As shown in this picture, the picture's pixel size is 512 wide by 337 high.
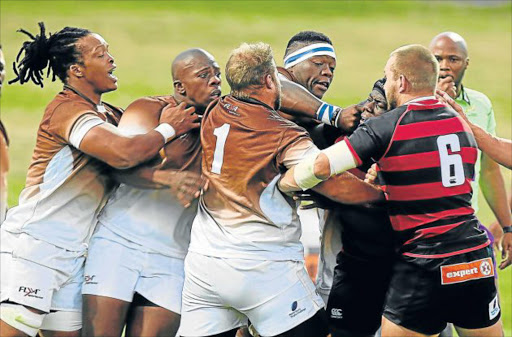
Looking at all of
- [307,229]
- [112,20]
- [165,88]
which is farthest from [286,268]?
[112,20]

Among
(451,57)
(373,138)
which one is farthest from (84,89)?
(451,57)

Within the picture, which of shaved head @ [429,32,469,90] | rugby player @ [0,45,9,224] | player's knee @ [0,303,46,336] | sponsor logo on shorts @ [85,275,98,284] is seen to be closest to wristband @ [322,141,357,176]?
sponsor logo on shorts @ [85,275,98,284]

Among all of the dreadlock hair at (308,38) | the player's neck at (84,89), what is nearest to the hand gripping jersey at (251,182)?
the player's neck at (84,89)

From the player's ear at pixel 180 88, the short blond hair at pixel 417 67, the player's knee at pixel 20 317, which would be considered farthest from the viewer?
the player's ear at pixel 180 88

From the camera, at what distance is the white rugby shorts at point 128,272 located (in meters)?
5.59

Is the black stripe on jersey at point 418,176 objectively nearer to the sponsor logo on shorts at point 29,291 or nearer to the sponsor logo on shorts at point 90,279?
the sponsor logo on shorts at point 90,279

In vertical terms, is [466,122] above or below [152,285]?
above

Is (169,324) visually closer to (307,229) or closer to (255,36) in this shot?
(307,229)

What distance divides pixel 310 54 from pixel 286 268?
74.8 inches

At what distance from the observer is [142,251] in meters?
5.69

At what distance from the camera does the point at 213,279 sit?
5195 millimetres

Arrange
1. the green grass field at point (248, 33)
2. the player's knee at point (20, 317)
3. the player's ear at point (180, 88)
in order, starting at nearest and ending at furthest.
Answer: the player's knee at point (20, 317) → the player's ear at point (180, 88) → the green grass field at point (248, 33)

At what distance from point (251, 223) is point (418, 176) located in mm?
989

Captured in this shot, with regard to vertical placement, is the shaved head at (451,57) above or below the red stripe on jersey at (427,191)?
above
